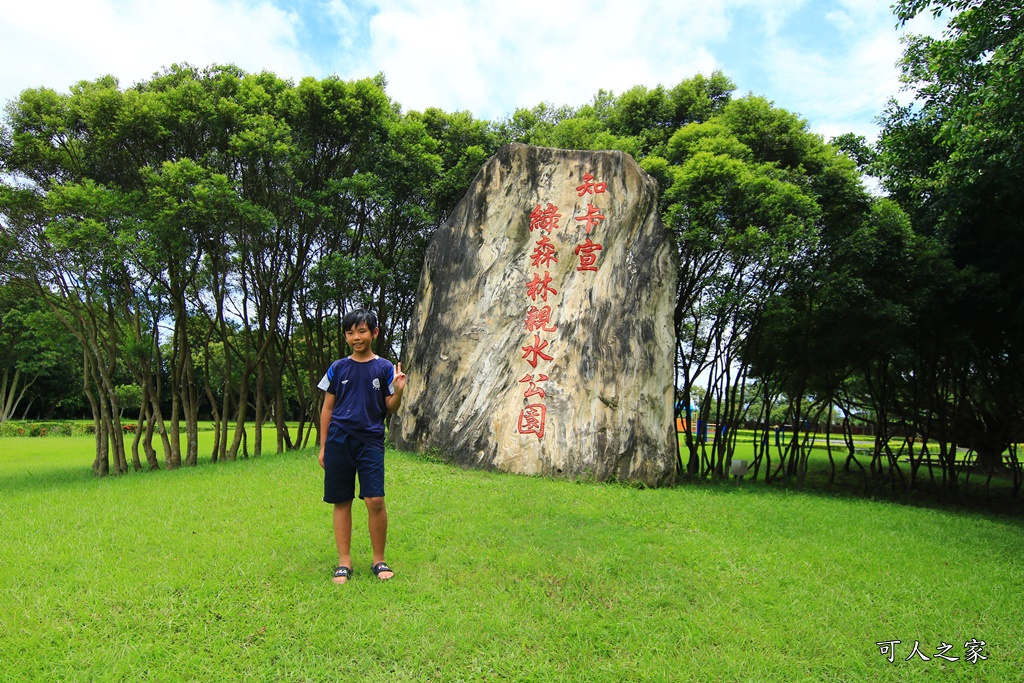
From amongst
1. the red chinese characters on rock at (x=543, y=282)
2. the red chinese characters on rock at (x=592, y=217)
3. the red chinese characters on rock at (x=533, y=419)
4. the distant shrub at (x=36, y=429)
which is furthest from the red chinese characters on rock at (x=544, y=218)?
the distant shrub at (x=36, y=429)

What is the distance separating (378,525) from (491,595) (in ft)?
2.38

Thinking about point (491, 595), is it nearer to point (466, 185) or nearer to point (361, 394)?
point (361, 394)

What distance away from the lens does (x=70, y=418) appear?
3148 cm

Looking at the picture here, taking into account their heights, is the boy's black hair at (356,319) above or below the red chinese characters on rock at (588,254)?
below

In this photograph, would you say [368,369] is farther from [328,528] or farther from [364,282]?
[364,282]

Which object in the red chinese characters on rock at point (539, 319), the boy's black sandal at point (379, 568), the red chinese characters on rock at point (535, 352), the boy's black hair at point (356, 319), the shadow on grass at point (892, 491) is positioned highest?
the red chinese characters on rock at point (539, 319)

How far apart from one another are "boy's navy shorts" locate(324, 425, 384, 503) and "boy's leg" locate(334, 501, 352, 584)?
0.16ft

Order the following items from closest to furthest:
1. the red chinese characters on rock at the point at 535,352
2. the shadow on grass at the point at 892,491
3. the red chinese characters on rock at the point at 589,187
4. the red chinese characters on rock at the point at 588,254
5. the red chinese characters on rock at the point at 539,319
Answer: the red chinese characters on rock at the point at 535,352, the red chinese characters on rock at the point at 539,319, the red chinese characters on rock at the point at 588,254, the red chinese characters on rock at the point at 589,187, the shadow on grass at the point at 892,491

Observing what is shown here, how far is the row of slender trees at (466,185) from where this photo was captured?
780 cm

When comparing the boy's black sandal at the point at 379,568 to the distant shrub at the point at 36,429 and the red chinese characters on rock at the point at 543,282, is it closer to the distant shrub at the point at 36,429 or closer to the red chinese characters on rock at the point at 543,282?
the red chinese characters on rock at the point at 543,282

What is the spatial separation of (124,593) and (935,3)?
7.45 metres

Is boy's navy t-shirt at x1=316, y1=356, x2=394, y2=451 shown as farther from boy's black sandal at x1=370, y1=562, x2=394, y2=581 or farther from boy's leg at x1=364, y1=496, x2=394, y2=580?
boy's black sandal at x1=370, y1=562, x2=394, y2=581

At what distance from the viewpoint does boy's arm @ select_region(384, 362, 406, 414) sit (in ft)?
10.7

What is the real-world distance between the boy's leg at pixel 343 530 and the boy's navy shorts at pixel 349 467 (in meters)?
0.05
